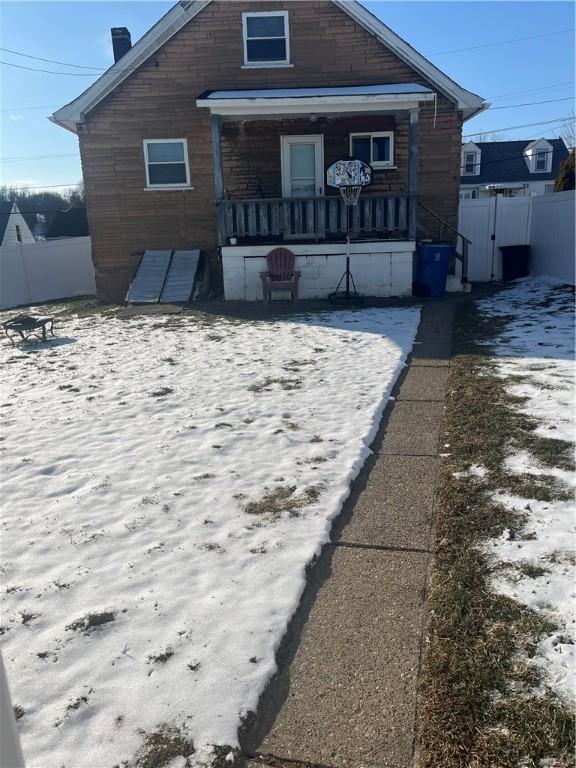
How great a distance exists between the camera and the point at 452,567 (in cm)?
288

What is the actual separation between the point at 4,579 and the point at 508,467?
3.21 m

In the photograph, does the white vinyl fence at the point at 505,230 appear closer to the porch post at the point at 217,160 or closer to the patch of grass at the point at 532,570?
the porch post at the point at 217,160

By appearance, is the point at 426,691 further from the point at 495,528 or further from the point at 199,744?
the point at 495,528

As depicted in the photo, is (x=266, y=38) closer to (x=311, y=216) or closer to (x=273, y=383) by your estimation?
(x=311, y=216)

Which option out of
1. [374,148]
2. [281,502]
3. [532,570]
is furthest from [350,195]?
[532,570]

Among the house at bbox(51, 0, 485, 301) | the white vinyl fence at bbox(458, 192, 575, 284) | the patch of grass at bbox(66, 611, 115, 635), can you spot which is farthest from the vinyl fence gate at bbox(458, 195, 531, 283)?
the patch of grass at bbox(66, 611, 115, 635)

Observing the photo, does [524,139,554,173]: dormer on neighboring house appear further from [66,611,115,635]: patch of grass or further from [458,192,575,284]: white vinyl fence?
[66,611,115,635]: patch of grass

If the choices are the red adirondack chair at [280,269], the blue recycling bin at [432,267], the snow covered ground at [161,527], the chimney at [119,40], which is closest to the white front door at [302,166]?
the red adirondack chair at [280,269]

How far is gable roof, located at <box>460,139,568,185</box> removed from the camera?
119 feet

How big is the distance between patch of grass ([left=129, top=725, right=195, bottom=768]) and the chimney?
1686cm

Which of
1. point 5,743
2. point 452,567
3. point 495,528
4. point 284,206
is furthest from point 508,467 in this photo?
point 284,206

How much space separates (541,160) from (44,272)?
32872 millimetres

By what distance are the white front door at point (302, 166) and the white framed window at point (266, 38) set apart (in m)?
1.64

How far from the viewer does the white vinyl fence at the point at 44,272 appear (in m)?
15.4
